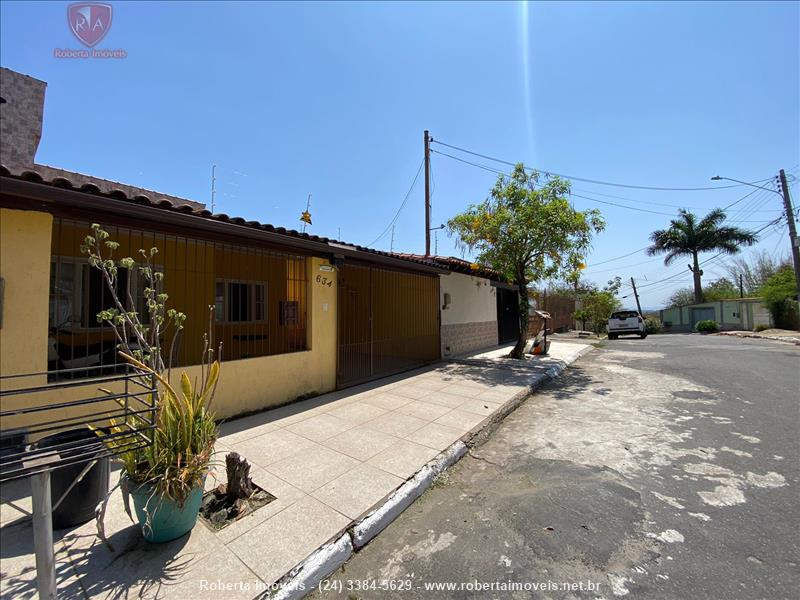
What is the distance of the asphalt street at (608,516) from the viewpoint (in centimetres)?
229

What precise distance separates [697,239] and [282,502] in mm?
37952

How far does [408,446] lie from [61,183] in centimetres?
455

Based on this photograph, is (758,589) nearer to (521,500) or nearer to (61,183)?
(521,500)

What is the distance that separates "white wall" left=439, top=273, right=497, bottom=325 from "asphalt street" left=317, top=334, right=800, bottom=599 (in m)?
5.74

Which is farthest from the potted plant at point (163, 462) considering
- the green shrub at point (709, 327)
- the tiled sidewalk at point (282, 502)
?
the green shrub at point (709, 327)

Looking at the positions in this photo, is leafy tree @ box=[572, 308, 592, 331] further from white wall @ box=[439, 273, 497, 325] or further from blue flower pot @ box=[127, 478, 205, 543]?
blue flower pot @ box=[127, 478, 205, 543]

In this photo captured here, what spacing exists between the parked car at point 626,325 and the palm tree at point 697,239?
14432 mm

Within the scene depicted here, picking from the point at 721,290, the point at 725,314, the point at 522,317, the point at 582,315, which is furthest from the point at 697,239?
the point at 522,317

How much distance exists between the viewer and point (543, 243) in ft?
31.3

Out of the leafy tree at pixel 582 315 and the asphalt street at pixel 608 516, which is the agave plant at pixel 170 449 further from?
the leafy tree at pixel 582 315

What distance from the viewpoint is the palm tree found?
28206 mm

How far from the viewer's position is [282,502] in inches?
119

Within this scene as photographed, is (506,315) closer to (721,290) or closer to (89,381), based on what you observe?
(89,381)

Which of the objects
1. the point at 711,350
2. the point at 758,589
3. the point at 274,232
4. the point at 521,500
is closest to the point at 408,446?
the point at 521,500
